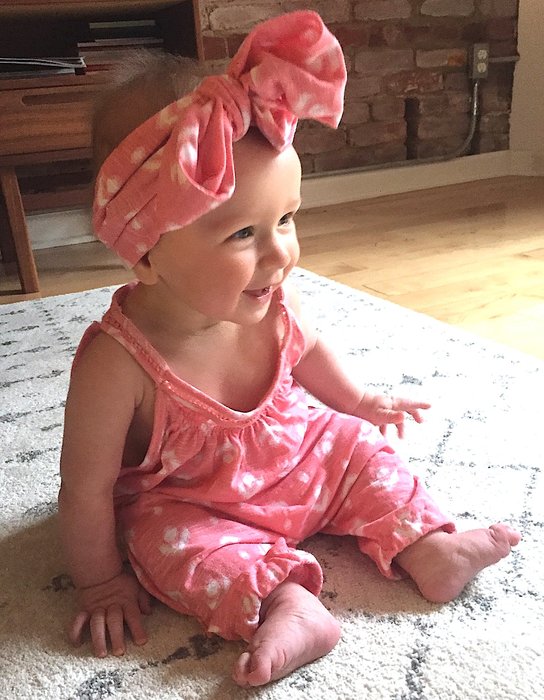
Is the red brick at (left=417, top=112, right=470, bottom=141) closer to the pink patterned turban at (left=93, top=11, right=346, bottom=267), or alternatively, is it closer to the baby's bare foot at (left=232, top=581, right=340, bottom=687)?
the pink patterned turban at (left=93, top=11, right=346, bottom=267)

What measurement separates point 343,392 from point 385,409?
5 cm

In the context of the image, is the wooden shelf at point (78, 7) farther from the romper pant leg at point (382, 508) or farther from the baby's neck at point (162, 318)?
the romper pant leg at point (382, 508)

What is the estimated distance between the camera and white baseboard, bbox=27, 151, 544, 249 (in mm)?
2209

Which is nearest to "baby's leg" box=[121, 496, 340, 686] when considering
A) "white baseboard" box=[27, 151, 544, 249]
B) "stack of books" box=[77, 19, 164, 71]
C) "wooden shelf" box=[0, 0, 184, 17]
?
"wooden shelf" box=[0, 0, 184, 17]

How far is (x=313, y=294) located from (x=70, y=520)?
0.94m

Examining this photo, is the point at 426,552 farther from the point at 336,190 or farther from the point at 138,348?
the point at 336,190

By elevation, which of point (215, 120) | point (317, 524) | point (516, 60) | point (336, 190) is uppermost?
point (215, 120)

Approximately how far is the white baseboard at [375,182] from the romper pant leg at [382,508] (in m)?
1.71

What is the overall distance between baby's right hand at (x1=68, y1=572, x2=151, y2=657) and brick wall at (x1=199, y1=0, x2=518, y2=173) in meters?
1.97

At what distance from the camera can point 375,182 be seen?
2.61 metres

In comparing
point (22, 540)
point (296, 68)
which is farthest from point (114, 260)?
point (296, 68)

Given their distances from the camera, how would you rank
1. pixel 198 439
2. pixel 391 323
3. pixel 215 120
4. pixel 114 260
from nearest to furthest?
pixel 215 120, pixel 198 439, pixel 391 323, pixel 114 260

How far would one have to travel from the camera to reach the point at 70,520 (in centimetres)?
64

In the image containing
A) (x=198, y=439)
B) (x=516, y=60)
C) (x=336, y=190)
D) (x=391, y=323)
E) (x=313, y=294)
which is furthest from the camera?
(x=516, y=60)
